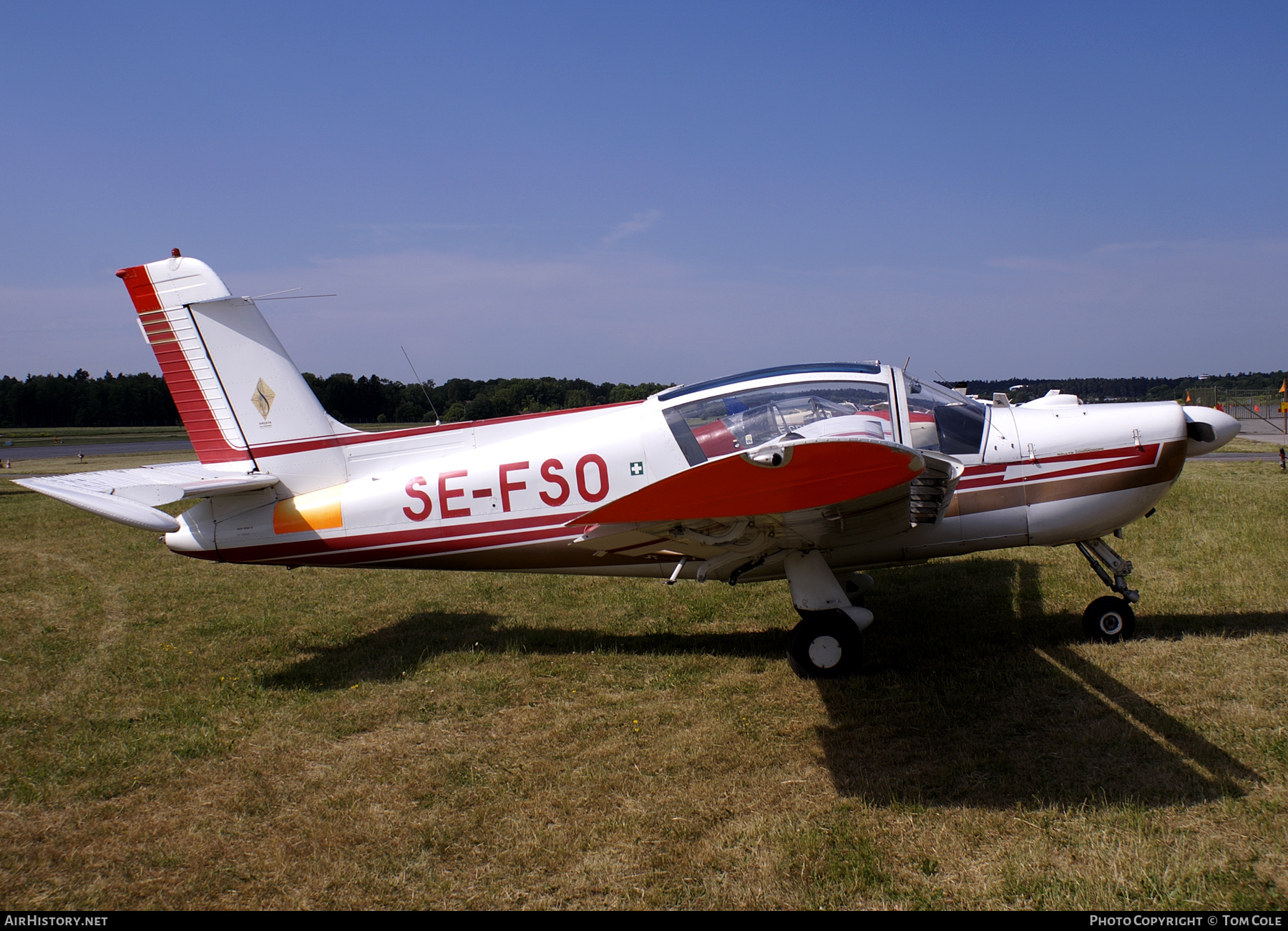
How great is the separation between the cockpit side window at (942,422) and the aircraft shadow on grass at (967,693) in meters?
1.61

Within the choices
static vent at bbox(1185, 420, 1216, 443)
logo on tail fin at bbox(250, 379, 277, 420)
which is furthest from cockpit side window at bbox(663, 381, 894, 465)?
logo on tail fin at bbox(250, 379, 277, 420)

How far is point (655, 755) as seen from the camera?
435 cm

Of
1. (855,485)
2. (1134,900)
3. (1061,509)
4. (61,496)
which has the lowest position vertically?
(1134,900)

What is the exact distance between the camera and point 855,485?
12.5 ft

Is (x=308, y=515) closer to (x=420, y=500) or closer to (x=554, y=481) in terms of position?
(x=420, y=500)

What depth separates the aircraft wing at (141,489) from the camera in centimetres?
515

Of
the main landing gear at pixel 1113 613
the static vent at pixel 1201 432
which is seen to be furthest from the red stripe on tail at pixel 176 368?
the static vent at pixel 1201 432

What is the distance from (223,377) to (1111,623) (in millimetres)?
7584

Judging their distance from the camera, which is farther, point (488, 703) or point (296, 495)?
point (296, 495)

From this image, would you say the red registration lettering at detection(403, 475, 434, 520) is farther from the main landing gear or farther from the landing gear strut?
the main landing gear
